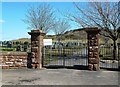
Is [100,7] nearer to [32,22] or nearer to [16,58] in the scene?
[16,58]

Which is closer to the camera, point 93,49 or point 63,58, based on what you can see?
point 93,49

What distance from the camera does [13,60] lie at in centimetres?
1452

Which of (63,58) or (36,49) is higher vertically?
(36,49)

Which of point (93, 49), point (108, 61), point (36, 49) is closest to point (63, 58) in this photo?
point (36, 49)

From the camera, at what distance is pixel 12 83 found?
9906mm

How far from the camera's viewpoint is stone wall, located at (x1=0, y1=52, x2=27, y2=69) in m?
14.5

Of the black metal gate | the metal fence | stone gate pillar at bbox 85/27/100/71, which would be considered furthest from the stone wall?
the metal fence

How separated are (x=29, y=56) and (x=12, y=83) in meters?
4.72

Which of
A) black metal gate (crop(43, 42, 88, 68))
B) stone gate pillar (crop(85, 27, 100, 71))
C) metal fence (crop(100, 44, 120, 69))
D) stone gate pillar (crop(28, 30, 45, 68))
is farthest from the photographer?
metal fence (crop(100, 44, 120, 69))

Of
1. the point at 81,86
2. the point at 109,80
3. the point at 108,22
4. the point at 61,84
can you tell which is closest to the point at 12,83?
the point at 61,84

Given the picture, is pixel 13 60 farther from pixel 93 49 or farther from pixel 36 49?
pixel 93 49

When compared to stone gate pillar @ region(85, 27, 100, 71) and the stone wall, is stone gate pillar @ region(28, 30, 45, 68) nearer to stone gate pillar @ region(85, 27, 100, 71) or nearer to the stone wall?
the stone wall

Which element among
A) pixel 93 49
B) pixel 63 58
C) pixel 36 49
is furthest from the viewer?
pixel 63 58

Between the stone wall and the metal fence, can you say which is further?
the metal fence
